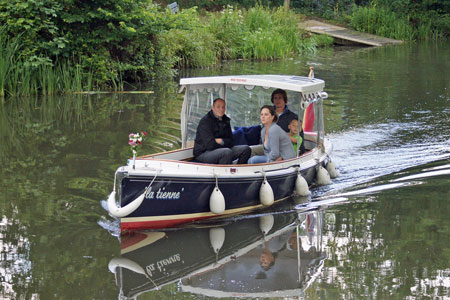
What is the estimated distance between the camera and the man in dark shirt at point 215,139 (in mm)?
9695

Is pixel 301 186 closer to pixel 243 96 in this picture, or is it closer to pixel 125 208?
pixel 243 96

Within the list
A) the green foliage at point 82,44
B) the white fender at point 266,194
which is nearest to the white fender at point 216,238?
the white fender at point 266,194

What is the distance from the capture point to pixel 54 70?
18.8 meters

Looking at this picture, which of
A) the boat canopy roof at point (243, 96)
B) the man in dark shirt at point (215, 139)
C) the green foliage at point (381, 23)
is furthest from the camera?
the green foliage at point (381, 23)

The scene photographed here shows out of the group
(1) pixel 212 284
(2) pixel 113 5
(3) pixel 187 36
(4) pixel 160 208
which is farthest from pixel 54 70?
(1) pixel 212 284

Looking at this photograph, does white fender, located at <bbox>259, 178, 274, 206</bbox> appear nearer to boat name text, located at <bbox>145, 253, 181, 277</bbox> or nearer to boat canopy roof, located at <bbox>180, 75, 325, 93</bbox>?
boat canopy roof, located at <bbox>180, 75, 325, 93</bbox>

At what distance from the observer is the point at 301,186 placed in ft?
33.5

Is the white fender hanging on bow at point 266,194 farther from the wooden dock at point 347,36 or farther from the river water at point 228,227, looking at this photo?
the wooden dock at point 347,36

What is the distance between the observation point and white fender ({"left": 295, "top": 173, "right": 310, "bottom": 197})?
10211mm

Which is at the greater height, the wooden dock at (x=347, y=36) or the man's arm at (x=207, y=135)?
the wooden dock at (x=347, y=36)

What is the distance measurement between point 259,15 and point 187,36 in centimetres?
763

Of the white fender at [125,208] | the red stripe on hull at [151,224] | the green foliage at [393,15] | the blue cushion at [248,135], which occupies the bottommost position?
the red stripe on hull at [151,224]

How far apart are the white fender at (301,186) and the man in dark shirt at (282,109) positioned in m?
0.91

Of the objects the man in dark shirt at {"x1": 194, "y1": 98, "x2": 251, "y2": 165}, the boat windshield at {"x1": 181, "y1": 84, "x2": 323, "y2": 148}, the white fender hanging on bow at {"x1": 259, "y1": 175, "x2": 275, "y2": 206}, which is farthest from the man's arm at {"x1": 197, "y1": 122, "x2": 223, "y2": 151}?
the white fender hanging on bow at {"x1": 259, "y1": 175, "x2": 275, "y2": 206}
